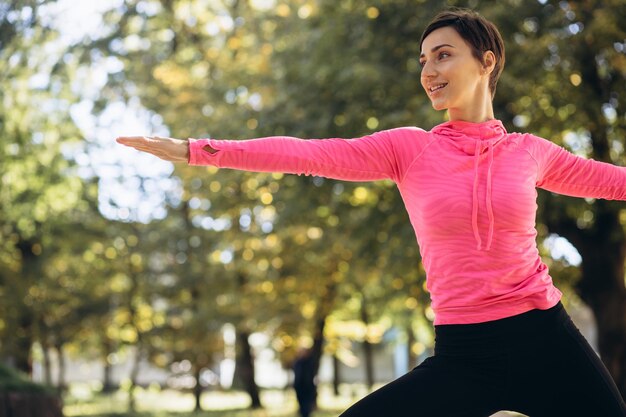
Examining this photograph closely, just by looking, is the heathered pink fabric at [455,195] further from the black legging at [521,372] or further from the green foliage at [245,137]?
the green foliage at [245,137]

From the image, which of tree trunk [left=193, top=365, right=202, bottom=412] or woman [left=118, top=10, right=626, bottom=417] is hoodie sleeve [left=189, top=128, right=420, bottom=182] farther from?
tree trunk [left=193, top=365, right=202, bottom=412]

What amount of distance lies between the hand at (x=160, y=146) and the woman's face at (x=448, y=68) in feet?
2.79

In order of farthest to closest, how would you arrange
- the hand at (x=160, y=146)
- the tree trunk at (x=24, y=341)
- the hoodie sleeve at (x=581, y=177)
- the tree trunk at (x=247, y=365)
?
the tree trunk at (x=247, y=365) → the tree trunk at (x=24, y=341) → the hoodie sleeve at (x=581, y=177) → the hand at (x=160, y=146)

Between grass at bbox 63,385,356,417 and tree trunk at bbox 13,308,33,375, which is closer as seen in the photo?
grass at bbox 63,385,356,417

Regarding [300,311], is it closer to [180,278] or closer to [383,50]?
[180,278]

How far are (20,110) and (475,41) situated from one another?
16.8 m

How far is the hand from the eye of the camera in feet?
9.57

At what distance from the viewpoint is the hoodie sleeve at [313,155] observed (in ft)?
9.77

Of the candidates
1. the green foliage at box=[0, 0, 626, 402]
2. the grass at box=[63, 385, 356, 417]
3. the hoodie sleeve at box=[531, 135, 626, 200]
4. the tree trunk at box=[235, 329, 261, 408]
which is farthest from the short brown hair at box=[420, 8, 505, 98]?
the tree trunk at box=[235, 329, 261, 408]

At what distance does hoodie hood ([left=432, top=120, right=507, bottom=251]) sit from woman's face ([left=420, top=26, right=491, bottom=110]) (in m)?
0.09

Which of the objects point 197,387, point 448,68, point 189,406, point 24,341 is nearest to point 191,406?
point 189,406

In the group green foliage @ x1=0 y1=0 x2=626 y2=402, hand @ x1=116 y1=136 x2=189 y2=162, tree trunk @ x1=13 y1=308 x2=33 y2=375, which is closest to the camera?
hand @ x1=116 y1=136 x2=189 y2=162

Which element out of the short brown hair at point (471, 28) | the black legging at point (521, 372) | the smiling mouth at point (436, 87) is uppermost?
the short brown hair at point (471, 28)

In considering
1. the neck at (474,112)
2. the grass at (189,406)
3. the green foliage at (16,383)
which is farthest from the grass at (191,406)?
the neck at (474,112)
